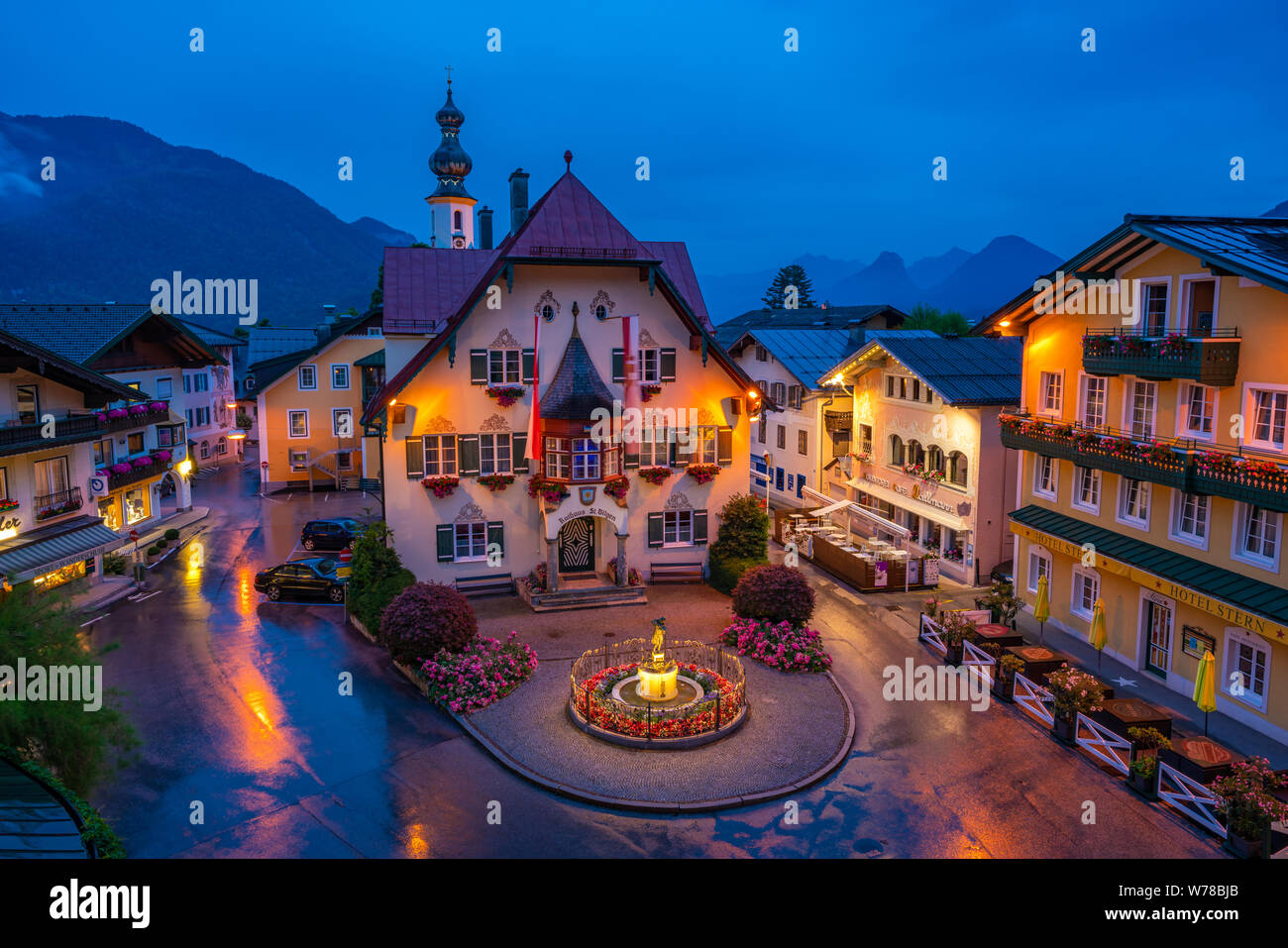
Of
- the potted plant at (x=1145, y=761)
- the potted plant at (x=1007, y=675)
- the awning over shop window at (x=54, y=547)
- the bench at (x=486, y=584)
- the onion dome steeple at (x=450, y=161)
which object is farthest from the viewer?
the onion dome steeple at (x=450, y=161)

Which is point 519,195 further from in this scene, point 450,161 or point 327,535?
point 450,161

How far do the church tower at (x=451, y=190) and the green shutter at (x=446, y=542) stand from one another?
4550 cm

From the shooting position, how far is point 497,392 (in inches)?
1326

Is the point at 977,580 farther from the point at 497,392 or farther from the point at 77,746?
the point at 77,746

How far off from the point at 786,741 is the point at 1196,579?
37.6 ft

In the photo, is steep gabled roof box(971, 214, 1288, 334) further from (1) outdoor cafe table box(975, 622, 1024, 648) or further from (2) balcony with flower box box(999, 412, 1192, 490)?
(1) outdoor cafe table box(975, 622, 1024, 648)

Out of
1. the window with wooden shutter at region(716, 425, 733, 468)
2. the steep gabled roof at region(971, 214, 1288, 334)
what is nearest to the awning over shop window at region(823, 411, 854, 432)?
the window with wooden shutter at region(716, 425, 733, 468)

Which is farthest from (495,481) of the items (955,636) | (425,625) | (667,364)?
(955,636)

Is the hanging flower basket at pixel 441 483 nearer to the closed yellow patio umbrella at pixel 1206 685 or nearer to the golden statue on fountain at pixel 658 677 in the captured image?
the golden statue on fountain at pixel 658 677

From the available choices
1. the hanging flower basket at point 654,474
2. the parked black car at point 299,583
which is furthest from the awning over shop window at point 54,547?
the hanging flower basket at point 654,474

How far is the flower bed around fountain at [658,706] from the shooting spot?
22453 mm

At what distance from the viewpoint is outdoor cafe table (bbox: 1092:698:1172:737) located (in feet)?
69.2

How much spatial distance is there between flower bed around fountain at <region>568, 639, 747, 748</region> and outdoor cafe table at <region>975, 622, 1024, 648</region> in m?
7.52

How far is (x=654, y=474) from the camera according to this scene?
35344mm
